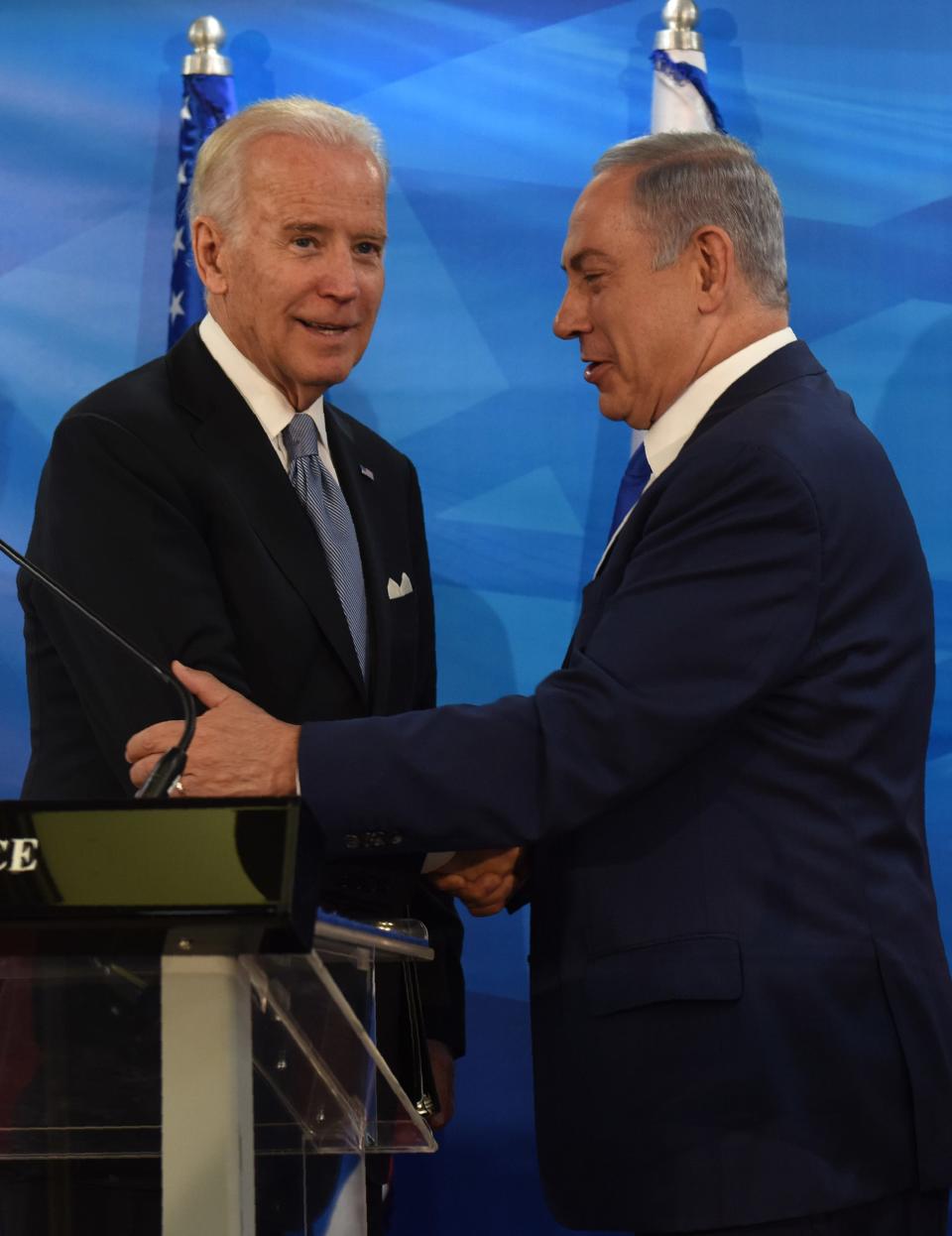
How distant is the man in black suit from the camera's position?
1942 mm

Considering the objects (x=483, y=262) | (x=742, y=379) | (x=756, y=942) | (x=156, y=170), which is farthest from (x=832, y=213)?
(x=756, y=942)

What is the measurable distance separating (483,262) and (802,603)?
1913 millimetres

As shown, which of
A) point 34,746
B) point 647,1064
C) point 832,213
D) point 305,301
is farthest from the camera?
point 832,213

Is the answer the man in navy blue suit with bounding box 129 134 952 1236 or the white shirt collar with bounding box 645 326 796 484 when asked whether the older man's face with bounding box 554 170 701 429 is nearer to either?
the white shirt collar with bounding box 645 326 796 484

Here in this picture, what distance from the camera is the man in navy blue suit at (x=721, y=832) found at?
5.48 feet

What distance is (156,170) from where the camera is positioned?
3525 millimetres

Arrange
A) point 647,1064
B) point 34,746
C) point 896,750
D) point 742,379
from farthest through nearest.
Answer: point 34,746, point 742,379, point 896,750, point 647,1064

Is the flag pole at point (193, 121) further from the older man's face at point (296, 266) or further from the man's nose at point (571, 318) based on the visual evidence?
the man's nose at point (571, 318)

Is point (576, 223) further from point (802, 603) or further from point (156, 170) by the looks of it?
point (156, 170)

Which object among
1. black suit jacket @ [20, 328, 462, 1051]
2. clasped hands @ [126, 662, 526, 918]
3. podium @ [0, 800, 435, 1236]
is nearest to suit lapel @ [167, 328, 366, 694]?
black suit jacket @ [20, 328, 462, 1051]

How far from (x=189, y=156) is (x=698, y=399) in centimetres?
161

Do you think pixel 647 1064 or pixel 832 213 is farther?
pixel 832 213

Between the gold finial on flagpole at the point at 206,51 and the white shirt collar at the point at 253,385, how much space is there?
115 centimetres

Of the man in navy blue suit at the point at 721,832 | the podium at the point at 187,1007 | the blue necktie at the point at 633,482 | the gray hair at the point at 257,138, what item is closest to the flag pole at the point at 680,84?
the blue necktie at the point at 633,482
